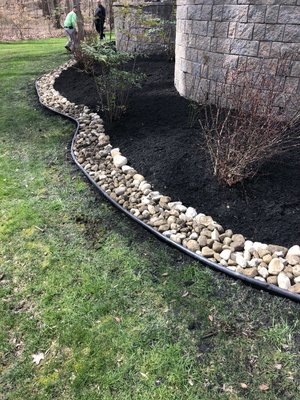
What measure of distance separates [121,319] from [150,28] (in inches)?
300

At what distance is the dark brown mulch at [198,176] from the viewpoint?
283 centimetres

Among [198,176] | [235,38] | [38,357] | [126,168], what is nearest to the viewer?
[38,357]

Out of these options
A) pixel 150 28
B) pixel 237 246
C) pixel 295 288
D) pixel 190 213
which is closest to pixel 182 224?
pixel 190 213

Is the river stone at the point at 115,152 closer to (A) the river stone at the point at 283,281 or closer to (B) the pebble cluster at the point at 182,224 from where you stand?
(B) the pebble cluster at the point at 182,224

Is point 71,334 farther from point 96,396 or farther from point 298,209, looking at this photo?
point 298,209

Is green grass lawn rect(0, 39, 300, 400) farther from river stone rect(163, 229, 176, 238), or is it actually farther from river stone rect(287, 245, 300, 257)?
river stone rect(287, 245, 300, 257)

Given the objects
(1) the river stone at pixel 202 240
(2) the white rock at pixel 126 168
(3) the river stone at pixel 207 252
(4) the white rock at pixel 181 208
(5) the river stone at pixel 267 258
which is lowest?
(3) the river stone at pixel 207 252

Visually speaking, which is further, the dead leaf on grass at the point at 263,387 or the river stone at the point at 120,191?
the river stone at the point at 120,191

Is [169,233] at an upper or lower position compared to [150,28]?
lower

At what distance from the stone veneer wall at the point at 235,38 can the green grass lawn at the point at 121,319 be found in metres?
2.42

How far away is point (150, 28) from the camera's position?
26.4 ft

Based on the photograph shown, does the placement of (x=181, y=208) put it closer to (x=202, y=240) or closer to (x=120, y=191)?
(x=202, y=240)

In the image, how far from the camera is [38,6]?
19.4m

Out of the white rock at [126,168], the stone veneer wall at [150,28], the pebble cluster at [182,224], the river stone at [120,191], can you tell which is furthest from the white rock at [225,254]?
the stone veneer wall at [150,28]
